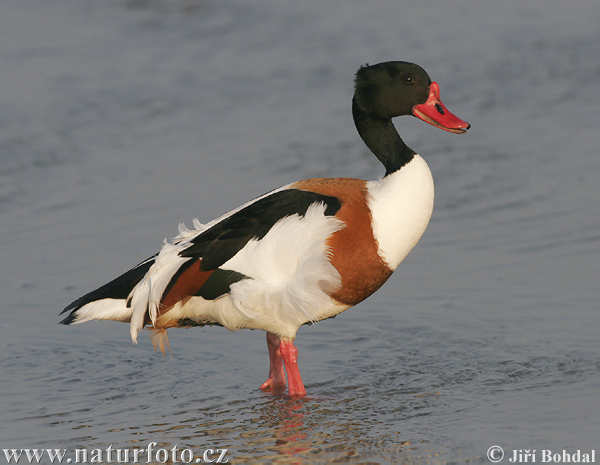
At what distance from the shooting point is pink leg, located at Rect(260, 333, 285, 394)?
6312 millimetres

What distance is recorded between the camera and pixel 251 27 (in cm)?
1472

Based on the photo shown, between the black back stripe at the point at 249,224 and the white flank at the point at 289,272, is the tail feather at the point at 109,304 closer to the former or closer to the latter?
the black back stripe at the point at 249,224

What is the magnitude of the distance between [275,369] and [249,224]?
3.03 feet

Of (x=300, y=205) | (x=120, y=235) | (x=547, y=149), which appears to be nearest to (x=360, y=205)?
(x=300, y=205)

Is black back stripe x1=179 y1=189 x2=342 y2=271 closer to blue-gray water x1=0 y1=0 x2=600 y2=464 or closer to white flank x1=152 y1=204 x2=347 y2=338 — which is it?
white flank x1=152 y1=204 x2=347 y2=338

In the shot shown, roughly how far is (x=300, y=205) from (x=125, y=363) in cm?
158

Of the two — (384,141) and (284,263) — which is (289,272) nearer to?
(284,263)

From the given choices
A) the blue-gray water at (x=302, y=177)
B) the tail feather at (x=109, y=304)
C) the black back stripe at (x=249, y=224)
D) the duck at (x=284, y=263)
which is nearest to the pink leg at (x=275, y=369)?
the duck at (x=284, y=263)

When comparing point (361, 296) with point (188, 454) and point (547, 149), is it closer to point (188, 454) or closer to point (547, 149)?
point (188, 454)

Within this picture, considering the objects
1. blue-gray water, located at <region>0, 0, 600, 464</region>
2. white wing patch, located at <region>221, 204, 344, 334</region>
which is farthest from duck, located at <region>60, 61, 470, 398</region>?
blue-gray water, located at <region>0, 0, 600, 464</region>

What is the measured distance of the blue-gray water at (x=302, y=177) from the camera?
5734 millimetres

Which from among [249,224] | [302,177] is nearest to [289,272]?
[249,224]

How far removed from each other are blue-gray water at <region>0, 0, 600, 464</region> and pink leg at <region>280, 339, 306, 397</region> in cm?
15

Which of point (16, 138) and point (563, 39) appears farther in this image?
point (563, 39)
